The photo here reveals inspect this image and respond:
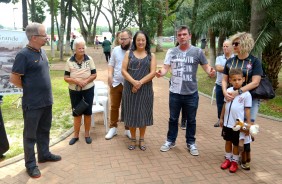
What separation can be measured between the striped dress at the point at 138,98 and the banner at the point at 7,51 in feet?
10.4

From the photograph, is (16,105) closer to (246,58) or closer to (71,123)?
(71,123)

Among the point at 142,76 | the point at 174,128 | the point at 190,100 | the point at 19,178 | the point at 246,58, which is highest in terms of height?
the point at 246,58

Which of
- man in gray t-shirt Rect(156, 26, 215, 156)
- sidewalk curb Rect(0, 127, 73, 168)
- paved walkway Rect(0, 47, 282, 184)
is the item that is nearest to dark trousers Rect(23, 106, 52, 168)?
paved walkway Rect(0, 47, 282, 184)

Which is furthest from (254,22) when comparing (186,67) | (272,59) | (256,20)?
(186,67)

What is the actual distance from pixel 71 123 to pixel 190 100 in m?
2.92

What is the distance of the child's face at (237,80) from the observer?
352 centimetres

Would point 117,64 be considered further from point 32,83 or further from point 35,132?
point 35,132

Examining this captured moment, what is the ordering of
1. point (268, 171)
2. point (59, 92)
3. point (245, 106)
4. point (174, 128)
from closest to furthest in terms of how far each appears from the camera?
point (245, 106)
point (268, 171)
point (174, 128)
point (59, 92)

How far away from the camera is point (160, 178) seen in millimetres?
3641

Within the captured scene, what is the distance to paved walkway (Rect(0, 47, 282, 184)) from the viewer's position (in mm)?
3635

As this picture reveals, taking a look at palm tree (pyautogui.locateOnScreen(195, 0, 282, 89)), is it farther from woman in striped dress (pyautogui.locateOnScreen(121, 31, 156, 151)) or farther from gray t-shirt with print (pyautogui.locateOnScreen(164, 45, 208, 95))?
woman in striped dress (pyautogui.locateOnScreen(121, 31, 156, 151))

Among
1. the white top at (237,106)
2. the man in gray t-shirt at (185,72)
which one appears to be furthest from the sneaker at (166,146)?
the white top at (237,106)

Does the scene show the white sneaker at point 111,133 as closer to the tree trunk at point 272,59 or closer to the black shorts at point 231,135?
the black shorts at point 231,135

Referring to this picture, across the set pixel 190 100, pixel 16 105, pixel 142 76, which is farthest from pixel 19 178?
pixel 16 105
